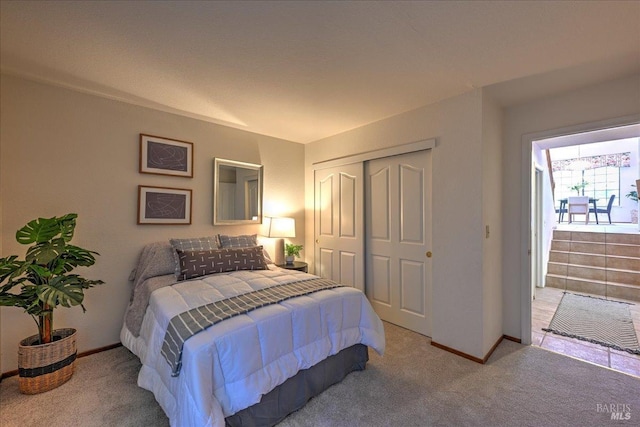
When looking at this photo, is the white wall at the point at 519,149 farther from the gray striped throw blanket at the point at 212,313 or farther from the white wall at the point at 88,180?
the white wall at the point at 88,180

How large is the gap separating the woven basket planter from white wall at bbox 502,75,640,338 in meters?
3.90

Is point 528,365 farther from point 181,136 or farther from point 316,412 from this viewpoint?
point 181,136

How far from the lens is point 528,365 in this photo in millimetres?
2178

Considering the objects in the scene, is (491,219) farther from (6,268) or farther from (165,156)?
(6,268)

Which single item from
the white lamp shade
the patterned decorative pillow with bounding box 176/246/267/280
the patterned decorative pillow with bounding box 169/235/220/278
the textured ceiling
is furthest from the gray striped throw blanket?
the textured ceiling

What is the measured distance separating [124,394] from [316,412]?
53.7 inches

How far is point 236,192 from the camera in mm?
3320

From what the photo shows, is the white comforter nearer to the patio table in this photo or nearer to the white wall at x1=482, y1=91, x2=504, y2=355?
the white wall at x1=482, y1=91, x2=504, y2=355

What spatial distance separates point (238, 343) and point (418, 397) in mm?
1317

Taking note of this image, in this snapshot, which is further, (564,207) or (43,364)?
(564,207)

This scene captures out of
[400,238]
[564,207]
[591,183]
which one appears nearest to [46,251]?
[400,238]

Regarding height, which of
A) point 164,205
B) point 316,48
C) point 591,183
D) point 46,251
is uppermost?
point 316,48

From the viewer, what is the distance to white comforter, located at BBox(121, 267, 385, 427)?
4.25 ft

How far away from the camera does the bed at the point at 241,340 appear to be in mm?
1349
